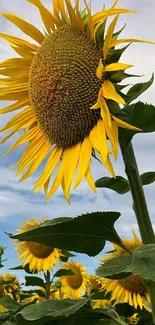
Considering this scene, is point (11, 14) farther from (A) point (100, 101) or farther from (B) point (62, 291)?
A: (B) point (62, 291)

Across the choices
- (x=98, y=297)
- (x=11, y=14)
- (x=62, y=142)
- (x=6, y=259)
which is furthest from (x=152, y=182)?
(x=6, y=259)

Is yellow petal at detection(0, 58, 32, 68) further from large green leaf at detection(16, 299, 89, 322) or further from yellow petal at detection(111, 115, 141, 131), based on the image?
large green leaf at detection(16, 299, 89, 322)

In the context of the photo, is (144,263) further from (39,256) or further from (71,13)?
(39,256)

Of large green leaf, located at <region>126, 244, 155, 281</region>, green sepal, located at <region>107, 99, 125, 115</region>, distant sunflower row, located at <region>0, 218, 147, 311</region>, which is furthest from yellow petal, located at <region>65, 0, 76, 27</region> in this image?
distant sunflower row, located at <region>0, 218, 147, 311</region>

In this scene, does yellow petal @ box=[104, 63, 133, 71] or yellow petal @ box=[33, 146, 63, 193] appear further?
yellow petal @ box=[33, 146, 63, 193]

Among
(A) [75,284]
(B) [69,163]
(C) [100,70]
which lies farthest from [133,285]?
(C) [100,70]

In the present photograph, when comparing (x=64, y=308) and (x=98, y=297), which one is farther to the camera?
(x=98, y=297)

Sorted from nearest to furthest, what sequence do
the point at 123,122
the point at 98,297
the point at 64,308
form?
the point at 123,122 → the point at 64,308 → the point at 98,297
